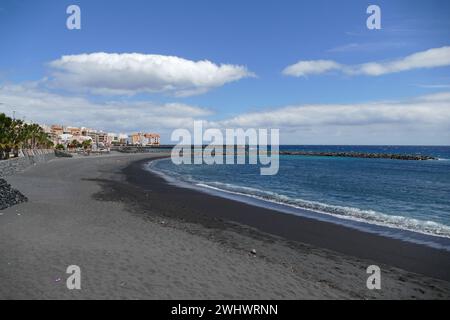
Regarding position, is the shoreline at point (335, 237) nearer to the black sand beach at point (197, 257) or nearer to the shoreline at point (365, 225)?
the black sand beach at point (197, 257)

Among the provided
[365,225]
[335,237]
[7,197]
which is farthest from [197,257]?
[7,197]

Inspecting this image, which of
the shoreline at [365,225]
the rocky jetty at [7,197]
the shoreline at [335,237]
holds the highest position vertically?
the rocky jetty at [7,197]

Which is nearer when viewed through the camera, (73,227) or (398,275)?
(398,275)

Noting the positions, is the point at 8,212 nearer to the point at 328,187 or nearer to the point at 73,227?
the point at 73,227

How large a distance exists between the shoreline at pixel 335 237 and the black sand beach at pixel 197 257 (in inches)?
2.0

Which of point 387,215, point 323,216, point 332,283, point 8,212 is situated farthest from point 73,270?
point 387,215

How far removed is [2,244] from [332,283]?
10.8 meters

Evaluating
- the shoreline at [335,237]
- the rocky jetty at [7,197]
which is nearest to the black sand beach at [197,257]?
the shoreline at [335,237]

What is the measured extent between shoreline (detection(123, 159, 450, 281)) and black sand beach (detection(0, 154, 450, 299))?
5 centimetres

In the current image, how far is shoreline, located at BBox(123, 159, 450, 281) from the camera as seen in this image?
40.5ft

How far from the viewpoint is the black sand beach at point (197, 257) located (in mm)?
8844

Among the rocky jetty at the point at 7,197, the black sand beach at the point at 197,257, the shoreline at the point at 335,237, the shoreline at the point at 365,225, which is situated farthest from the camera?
the rocky jetty at the point at 7,197
